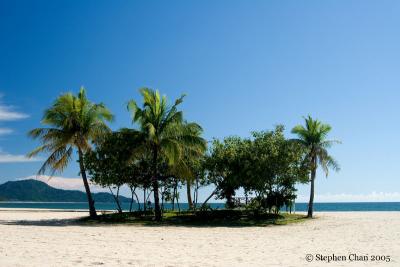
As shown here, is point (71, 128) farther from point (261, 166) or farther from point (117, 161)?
point (261, 166)

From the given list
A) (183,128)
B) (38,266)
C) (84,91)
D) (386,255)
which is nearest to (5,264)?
(38,266)

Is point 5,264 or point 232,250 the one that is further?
point 232,250

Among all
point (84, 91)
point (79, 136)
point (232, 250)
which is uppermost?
point (84, 91)

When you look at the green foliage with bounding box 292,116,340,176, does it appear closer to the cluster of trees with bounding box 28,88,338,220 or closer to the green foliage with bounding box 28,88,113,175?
the cluster of trees with bounding box 28,88,338,220

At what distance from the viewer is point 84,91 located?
30.0m

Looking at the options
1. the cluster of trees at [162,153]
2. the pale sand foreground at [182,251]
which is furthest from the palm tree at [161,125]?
the pale sand foreground at [182,251]

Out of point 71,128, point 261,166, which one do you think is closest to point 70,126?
point 71,128

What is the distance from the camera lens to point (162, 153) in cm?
2939

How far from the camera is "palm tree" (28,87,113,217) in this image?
94.8 feet

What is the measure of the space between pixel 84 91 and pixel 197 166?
9516mm

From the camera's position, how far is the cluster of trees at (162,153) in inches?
1110

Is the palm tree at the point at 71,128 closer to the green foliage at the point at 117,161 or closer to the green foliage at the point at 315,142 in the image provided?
the green foliage at the point at 117,161

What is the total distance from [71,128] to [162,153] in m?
6.25

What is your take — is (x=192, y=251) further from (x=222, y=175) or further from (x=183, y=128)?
(x=222, y=175)
